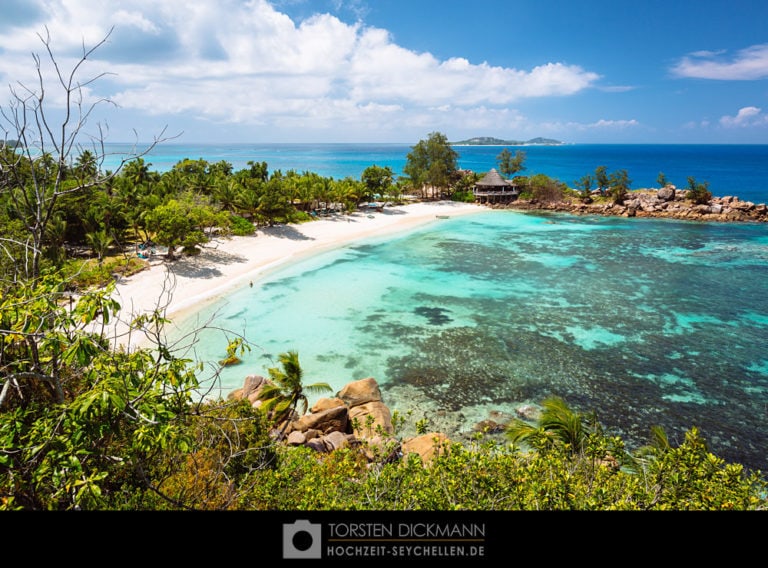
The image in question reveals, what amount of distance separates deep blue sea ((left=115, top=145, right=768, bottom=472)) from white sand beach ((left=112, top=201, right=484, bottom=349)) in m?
1.44

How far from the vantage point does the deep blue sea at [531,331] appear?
14727mm

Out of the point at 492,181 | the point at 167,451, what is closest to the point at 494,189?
the point at 492,181

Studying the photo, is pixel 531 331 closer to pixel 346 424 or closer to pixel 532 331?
pixel 532 331

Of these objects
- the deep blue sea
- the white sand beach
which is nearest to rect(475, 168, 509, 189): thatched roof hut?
the white sand beach

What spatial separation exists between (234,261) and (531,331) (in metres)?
22.1

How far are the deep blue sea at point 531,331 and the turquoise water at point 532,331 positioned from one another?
0.09 meters

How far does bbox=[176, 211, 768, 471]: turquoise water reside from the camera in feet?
48.5
